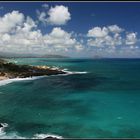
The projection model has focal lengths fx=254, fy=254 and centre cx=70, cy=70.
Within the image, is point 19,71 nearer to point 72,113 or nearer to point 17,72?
point 17,72

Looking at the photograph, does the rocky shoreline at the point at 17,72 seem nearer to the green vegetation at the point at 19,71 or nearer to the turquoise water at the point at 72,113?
the green vegetation at the point at 19,71

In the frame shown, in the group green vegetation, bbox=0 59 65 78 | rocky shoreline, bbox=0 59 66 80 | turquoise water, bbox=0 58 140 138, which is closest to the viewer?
turquoise water, bbox=0 58 140 138

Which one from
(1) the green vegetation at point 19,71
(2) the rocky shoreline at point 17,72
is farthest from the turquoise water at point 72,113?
(1) the green vegetation at point 19,71

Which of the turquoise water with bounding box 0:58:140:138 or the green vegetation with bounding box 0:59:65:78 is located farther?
the green vegetation with bounding box 0:59:65:78

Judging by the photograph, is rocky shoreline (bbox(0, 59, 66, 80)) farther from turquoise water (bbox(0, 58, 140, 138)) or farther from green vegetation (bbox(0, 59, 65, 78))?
turquoise water (bbox(0, 58, 140, 138))

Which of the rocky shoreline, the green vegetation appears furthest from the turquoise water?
the green vegetation

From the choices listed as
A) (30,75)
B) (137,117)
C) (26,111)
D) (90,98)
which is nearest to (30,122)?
(26,111)

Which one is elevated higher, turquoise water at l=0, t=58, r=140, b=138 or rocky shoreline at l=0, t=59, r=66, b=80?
rocky shoreline at l=0, t=59, r=66, b=80

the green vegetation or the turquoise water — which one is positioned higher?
the green vegetation

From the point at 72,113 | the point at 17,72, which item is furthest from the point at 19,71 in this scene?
the point at 72,113

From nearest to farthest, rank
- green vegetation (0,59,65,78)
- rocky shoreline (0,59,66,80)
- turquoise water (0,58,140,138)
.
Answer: turquoise water (0,58,140,138)
rocky shoreline (0,59,66,80)
green vegetation (0,59,65,78)

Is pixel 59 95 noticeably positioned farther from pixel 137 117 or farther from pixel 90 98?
pixel 137 117
